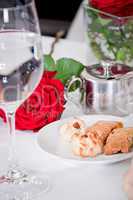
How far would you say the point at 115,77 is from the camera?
34.3 inches

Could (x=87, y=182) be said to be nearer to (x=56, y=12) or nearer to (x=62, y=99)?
(x=62, y=99)

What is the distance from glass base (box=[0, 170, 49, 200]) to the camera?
71cm

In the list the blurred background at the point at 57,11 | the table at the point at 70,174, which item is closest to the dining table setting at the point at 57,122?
the table at the point at 70,174

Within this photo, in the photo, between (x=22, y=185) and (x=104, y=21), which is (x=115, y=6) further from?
(x=22, y=185)

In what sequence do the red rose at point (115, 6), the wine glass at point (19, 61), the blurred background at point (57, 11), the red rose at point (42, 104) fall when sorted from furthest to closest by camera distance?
the blurred background at point (57, 11), the red rose at point (115, 6), the red rose at point (42, 104), the wine glass at point (19, 61)

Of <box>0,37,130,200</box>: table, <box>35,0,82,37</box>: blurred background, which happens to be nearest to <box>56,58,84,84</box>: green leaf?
<box>0,37,130,200</box>: table

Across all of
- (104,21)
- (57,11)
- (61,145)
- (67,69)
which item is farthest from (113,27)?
(57,11)

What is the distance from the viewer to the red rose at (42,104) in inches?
33.3

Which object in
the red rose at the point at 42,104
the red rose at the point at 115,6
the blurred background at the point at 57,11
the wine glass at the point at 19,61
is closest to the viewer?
the wine glass at the point at 19,61

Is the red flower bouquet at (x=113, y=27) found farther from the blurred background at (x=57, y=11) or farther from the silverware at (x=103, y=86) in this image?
the blurred background at (x=57, y=11)

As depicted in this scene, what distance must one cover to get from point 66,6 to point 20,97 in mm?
2445

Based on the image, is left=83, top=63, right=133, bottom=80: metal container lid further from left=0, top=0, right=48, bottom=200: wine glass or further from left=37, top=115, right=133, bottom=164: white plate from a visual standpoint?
left=0, top=0, right=48, bottom=200: wine glass

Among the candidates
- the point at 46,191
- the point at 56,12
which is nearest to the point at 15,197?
the point at 46,191

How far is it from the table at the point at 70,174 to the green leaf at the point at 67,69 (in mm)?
111
